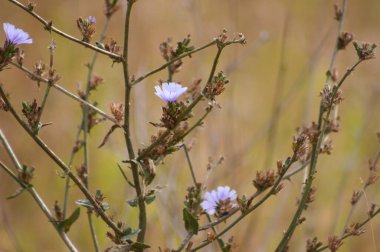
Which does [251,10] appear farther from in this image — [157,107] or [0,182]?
[0,182]

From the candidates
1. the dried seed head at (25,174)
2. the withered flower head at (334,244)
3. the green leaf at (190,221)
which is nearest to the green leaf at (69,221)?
the dried seed head at (25,174)

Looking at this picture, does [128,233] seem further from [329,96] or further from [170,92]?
[329,96]

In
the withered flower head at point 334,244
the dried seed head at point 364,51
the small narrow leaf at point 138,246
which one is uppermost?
the dried seed head at point 364,51

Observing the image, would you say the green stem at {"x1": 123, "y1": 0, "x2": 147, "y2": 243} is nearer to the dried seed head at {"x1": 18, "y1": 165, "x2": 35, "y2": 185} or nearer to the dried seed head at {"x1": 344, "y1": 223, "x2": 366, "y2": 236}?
the dried seed head at {"x1": 18, "y1": 165, "x2": 35, "y2": 185}

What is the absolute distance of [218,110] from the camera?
2795 millimetres

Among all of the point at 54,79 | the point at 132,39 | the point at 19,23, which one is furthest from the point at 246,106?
the point at 54,79

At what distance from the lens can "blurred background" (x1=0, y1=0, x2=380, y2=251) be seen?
268 centimetres

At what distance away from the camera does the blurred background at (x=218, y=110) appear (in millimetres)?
2684

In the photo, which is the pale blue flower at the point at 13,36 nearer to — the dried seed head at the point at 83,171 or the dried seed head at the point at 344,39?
the dried seed head at the point at 83,171

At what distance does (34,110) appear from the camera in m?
0.99

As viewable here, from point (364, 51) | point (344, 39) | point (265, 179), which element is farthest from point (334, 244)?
point (344, 39)

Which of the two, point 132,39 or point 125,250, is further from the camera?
point 132,39

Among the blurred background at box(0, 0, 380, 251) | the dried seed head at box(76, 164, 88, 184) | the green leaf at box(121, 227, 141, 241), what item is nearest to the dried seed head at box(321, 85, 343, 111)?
the green leaf at box(121, 227, 141, 241)

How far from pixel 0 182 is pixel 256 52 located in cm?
183
